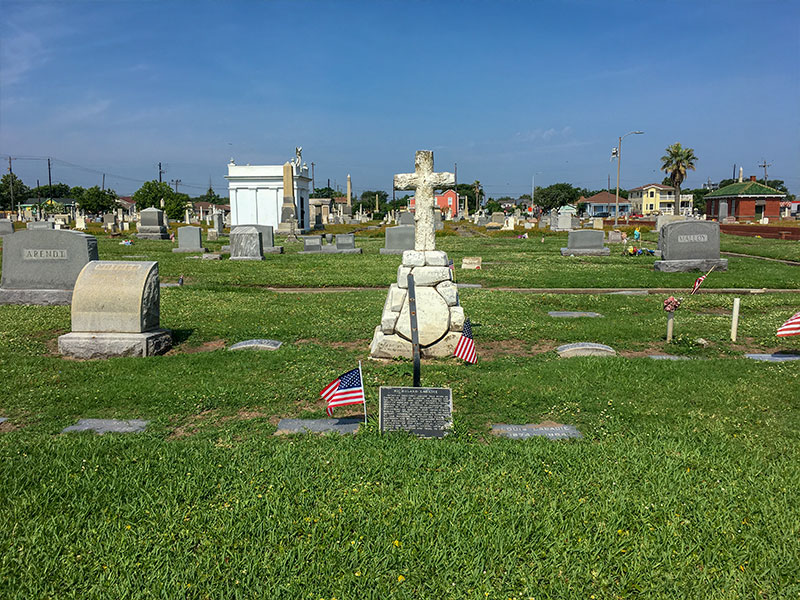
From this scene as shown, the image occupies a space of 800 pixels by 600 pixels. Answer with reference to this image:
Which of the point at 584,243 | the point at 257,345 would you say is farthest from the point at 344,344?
the point at 584,243

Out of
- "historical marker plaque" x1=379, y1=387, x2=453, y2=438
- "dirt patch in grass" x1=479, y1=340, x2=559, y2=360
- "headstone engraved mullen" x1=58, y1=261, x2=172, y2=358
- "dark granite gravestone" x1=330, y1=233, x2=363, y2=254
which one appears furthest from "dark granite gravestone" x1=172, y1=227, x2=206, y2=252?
"historical marker plaque" x1=379, y1=387, x2=453, y2=438

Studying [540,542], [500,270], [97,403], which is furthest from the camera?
[500,270]

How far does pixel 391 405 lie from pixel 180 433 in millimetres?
2139

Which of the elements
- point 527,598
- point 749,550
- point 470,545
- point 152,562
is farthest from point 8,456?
point 749,550

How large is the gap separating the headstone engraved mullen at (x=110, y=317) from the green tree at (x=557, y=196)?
115 m

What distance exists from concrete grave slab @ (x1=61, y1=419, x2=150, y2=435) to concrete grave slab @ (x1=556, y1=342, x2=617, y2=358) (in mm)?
5721

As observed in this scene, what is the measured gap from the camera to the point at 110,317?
8.41 m

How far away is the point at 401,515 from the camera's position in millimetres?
3975

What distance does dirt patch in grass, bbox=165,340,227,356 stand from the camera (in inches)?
345

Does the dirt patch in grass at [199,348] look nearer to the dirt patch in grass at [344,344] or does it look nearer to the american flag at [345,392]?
the dirt patch in grass at [344,344]

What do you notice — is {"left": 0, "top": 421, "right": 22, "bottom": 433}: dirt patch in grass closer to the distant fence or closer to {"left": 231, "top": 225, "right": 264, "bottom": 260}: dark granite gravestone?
{"left": 231, "top": 225, "right": 264, "bottom": 260}: dark granite gravestone

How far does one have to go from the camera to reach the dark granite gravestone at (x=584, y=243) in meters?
25.4

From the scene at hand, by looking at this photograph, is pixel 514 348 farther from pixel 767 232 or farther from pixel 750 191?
pixel 750 191

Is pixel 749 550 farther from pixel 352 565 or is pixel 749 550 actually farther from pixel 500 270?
pixel 500 270
